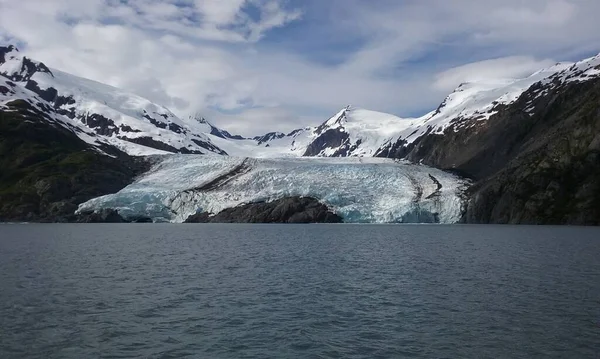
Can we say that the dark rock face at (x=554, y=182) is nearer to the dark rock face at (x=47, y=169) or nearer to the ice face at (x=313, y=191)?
the ice face at (x=313, y=191)

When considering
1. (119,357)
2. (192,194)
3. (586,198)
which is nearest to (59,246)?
(119,357)

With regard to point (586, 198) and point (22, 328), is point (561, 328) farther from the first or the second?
point (586, 198)

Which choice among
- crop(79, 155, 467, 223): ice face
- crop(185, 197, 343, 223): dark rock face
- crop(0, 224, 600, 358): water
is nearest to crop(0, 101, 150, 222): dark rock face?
crop(79, 155, 467, 223): ice face

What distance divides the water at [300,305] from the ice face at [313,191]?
2689 inches

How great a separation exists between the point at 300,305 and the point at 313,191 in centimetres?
9676

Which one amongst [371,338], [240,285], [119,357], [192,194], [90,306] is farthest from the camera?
[192,194]

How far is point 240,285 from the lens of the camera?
33.2 meters

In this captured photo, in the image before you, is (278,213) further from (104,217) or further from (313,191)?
(104,217)

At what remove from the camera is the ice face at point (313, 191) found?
119m

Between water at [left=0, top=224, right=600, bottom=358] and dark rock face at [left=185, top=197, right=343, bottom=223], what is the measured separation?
6933 centimetres

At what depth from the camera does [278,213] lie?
121750 mm

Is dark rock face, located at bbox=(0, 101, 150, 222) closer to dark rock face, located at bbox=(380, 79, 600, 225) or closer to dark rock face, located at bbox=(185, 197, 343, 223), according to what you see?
dark rock face, located at bbox=(185, 197, 343, 223)

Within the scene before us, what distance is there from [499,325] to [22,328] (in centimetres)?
1863

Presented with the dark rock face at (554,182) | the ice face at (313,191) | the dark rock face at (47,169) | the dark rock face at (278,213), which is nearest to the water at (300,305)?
the dark rock face at (554,182)
